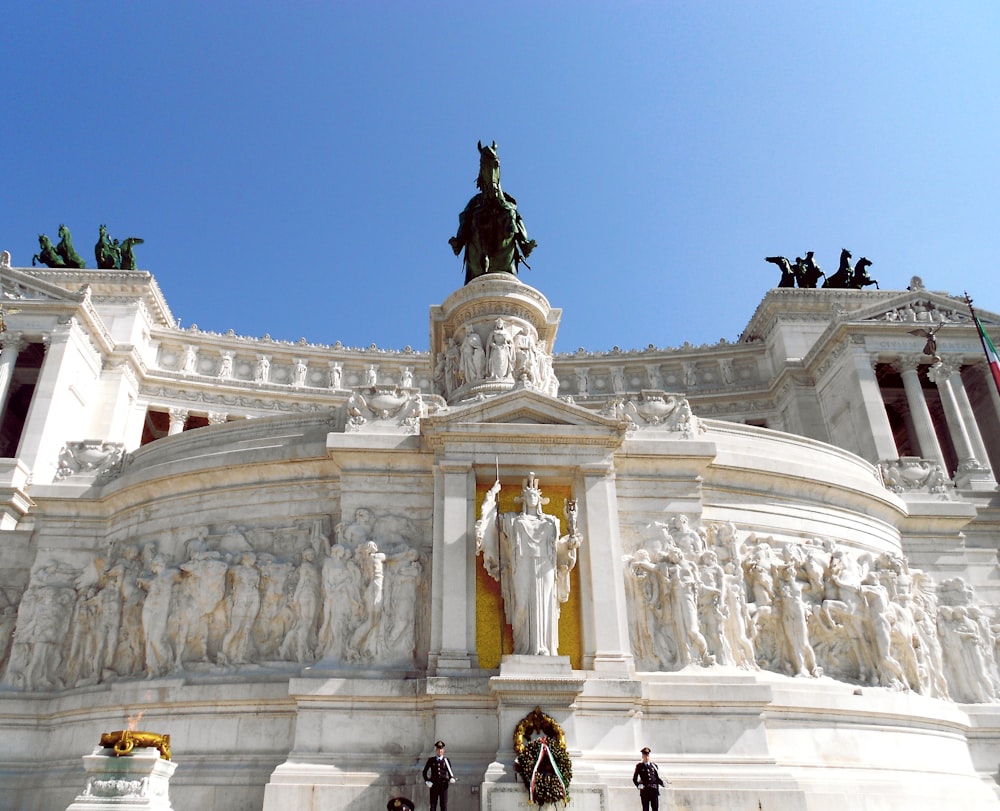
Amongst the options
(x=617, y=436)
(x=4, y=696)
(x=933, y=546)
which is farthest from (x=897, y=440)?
(x=4, y=696)

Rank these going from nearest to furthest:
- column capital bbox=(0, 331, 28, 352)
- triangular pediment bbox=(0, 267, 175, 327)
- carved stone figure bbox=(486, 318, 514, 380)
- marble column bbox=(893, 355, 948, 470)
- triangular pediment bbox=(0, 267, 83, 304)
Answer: carved stone figure bbox=(486, 318, 514, 380) → marble column bbox=(893, 355, 948, 470) → column capital bbox=(0, 331, 28, 352) → triangular pediment bbox=(0, 267, 83, 304) → triangular pediment bbox=(0, 267, 175, 327)

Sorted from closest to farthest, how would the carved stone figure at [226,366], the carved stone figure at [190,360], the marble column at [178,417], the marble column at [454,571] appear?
1. the marble column at [454,571]
2. the marble column at [178,417]
3. the carved stone figure at [190,360]
4. the carved stone figure at [226,366]

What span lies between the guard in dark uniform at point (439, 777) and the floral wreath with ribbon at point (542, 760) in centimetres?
116

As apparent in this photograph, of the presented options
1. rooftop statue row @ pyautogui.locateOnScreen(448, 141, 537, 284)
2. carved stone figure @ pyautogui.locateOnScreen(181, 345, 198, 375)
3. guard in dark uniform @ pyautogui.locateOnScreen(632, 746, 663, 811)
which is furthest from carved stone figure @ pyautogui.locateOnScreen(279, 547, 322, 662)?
carved stone figure @ pyautogui.locateOnScreen(181, 345, 198, 375)

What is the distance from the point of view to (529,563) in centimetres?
1551

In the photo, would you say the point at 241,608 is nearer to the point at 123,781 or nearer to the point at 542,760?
the point at 123,781

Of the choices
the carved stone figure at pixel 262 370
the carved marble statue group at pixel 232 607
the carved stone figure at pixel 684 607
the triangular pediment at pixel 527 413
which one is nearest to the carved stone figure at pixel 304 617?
the carved marble statue group at pixel 232 607

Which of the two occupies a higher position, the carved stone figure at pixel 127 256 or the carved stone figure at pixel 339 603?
the carved stone figure at pixel 127 256

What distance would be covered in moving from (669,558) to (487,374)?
9801mm

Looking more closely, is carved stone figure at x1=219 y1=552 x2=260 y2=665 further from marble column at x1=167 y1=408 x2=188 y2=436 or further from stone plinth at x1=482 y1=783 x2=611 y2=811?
marble column at x1=167 y1=408 x2=188 y2=436

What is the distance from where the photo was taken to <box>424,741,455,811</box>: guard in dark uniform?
1291 centimetres

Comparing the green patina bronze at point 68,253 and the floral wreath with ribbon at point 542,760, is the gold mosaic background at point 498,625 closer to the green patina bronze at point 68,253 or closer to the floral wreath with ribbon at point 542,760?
the floral wreath with ribbon at point 542,760

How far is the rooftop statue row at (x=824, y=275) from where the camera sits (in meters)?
66.3

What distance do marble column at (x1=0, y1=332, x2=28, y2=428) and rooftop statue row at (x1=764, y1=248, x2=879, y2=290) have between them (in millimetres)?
56147
